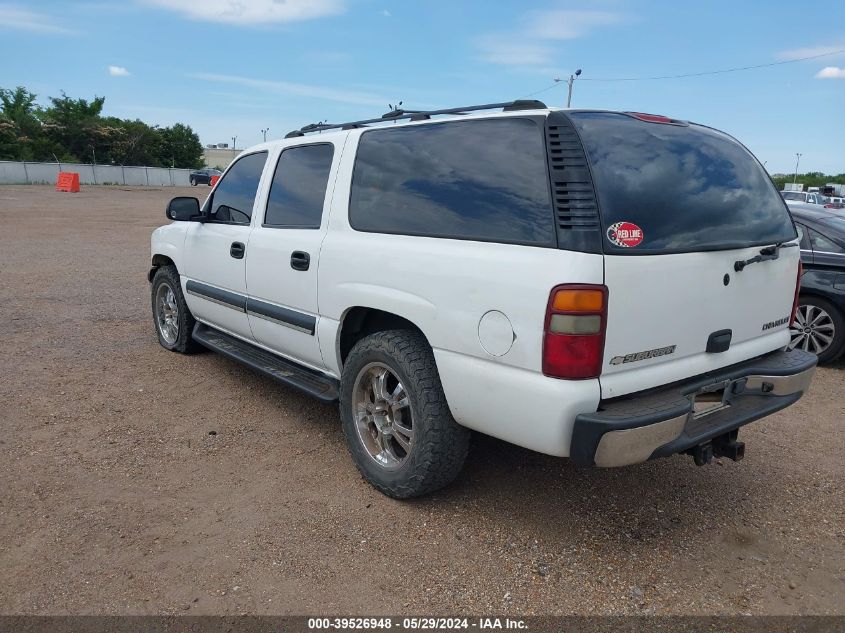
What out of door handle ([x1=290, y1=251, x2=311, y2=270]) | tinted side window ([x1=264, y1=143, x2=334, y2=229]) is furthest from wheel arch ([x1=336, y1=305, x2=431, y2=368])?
tinted side window ([x1=264, y1=143, x2=334, y2=229])

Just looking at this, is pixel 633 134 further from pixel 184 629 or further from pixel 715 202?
pixel 184 629

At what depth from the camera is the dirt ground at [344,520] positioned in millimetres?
2693

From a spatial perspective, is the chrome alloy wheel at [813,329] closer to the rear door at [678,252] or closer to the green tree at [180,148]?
the rear door at [678,252]

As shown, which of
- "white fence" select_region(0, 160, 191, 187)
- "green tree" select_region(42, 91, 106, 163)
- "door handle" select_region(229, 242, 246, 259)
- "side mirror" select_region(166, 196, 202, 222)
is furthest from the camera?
"green tree" select_region(42, 91, 106, 163)

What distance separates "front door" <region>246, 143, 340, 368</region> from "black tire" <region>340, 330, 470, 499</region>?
2.12ft

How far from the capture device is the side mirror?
16.0 ft

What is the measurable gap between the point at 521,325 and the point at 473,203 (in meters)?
0.67

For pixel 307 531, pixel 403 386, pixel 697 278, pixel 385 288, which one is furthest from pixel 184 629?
Result: pixel 697 278

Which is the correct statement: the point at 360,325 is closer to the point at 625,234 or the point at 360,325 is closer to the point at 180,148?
the point at 625,234

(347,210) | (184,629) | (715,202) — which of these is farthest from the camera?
(347,210)

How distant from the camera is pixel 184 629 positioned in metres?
2.47

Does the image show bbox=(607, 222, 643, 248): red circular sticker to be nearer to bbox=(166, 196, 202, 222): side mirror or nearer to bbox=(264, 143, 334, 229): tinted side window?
bbox=(264, 143, 334, 229): tinted side window

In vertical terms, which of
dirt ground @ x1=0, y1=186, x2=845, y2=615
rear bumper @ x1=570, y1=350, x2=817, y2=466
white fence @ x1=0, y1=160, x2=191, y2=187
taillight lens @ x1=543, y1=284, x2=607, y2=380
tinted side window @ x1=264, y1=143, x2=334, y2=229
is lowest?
dirt ground @ x1=0, y1=186, x2=845, y2=615

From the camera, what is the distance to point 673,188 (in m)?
2.89
